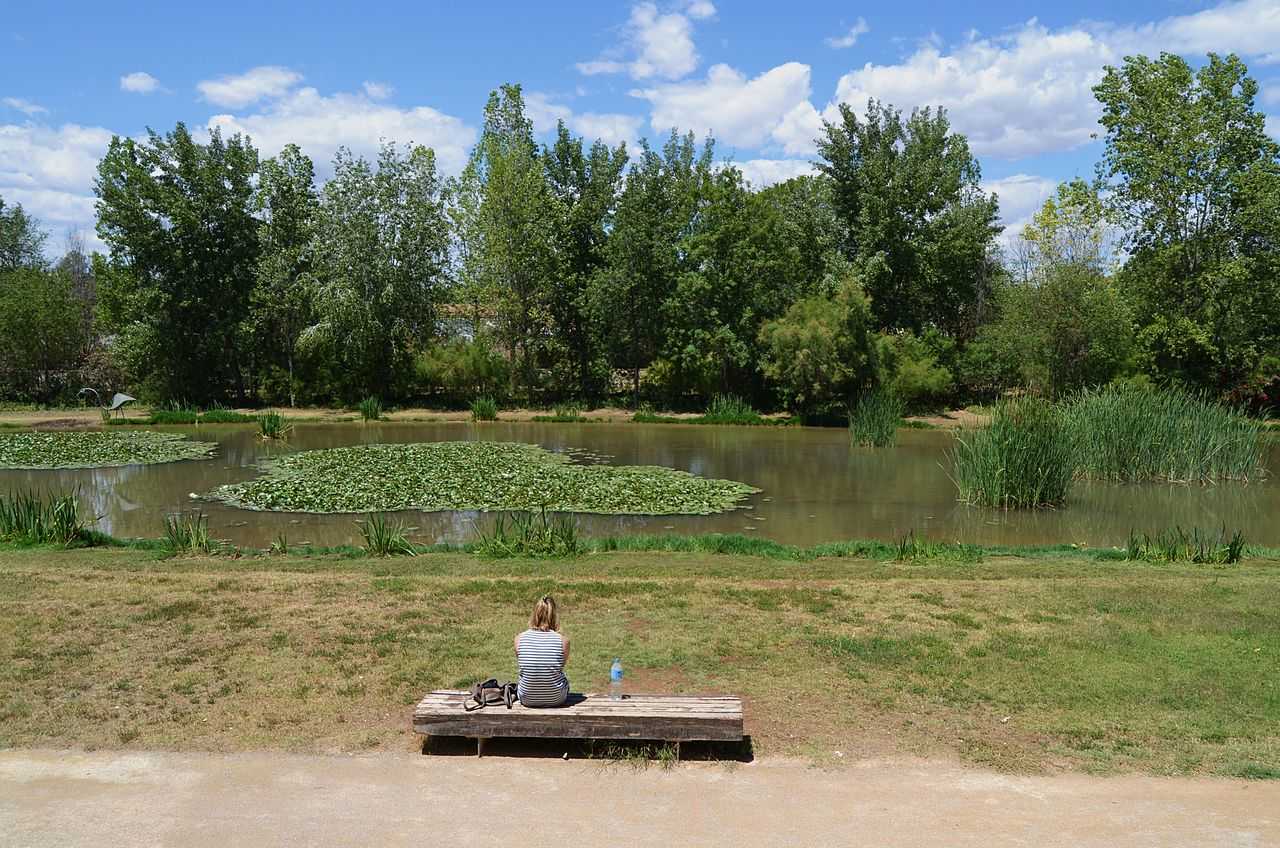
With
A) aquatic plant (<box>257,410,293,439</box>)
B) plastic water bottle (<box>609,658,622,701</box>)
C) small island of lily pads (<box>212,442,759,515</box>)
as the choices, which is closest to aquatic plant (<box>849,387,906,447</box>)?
small island of lily pads (<box>212,442,759,515</box>)

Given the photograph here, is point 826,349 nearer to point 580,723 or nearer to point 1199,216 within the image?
point 1199,216

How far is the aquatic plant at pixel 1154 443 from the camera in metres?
22.8

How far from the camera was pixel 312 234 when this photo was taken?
4375 centimetres

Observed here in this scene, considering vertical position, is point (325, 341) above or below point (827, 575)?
above

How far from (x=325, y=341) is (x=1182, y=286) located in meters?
35.0

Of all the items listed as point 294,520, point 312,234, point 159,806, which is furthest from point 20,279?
point 159,806

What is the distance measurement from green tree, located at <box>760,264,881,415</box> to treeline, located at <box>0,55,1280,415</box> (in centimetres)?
12

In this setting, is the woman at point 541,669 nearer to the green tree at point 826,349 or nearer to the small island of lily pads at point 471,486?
the small island of lily pads at point 471,486

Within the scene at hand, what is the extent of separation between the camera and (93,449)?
2905 cm

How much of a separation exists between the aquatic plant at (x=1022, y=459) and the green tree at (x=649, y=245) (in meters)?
25.0

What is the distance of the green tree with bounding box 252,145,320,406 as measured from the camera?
141 feet

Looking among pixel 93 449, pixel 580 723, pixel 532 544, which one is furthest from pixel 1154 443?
pixel 93 449

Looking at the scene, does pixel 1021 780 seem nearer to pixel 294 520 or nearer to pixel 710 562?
pixel 710 562

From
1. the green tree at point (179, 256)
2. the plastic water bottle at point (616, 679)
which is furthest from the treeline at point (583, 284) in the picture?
the plastic water bottle at point (616, 679)
